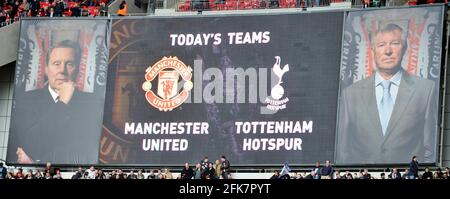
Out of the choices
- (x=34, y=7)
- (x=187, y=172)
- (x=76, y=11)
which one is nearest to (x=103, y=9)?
(x=76, y=11)

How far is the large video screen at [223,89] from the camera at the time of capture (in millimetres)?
27375

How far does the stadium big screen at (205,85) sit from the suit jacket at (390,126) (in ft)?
0.17

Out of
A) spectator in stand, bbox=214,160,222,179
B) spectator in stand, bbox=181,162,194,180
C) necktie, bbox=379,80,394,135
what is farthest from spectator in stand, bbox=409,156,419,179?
spectator in stand, bbox=181,162,194,180

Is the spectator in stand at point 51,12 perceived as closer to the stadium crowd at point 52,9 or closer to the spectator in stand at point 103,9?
the stadium crowd at point 52,9

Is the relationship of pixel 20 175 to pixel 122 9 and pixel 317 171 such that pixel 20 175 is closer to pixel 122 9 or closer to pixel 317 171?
pixel 122 9

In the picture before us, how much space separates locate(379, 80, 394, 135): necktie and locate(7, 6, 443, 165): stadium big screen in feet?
0.65

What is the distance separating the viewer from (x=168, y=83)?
28781 millimetres

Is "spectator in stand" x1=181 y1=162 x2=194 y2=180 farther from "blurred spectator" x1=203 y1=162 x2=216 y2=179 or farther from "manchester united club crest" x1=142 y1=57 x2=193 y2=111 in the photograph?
"manchester united club crest" x1=142 y1=57 x2=193 y2=111

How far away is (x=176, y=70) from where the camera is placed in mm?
28719

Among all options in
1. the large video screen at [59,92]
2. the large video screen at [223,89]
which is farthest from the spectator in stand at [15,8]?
the large video screen at [223,89]

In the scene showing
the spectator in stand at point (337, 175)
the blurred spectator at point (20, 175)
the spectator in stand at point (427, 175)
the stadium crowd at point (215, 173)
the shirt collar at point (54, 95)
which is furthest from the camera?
the shirt collar at point (54, 95)

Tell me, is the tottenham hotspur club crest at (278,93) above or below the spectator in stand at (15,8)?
below

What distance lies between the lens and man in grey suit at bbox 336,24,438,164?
26.0m
